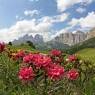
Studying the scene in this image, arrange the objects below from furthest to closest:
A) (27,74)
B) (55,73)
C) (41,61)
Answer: (41,61), (55,73), (27,74)

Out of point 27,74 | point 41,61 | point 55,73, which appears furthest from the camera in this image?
point 41,61

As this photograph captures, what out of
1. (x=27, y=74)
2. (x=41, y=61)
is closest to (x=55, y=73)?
(x=41, y=61)

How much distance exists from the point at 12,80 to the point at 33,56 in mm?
2504

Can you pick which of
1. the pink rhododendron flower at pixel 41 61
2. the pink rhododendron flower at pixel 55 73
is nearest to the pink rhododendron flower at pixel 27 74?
the pink rhododendron flower at pixel 41 61

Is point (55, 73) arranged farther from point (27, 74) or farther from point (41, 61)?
point (27, 74)

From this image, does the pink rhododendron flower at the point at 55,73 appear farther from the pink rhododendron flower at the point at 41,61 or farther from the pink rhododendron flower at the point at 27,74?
the pink rhododendron flower at the point at 27,74

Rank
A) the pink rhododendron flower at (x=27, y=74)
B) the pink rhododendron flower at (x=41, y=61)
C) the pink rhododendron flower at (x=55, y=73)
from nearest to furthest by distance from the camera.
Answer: the pink rhododendron flower at (x=27, y=74), the pink rhododendron flower at (x=55, y=73), the pink rhododendron flower at (x=41, y=61)

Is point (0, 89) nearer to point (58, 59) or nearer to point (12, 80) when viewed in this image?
point (12, 80)

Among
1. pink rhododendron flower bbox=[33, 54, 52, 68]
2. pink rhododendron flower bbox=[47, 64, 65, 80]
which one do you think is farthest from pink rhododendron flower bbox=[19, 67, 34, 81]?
pink rhododendron flower bbox=[47, 64, 65, 80]

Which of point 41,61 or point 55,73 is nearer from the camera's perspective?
point 55,73

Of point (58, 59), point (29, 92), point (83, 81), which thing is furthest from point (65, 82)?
point (83, 81)

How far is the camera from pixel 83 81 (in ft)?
37.3

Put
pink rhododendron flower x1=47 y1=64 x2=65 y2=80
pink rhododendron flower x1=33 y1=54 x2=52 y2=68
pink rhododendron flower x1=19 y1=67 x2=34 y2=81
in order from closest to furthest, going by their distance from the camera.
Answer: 1. pink rhododendron flower x1=19 y1=67 x2=34 y2=81
2. pink rhododendron flower x1=47 y1=64 x2=65 y2=80
3. pink rhododendron flower x1=33 y1=54 x2=52 y2=68

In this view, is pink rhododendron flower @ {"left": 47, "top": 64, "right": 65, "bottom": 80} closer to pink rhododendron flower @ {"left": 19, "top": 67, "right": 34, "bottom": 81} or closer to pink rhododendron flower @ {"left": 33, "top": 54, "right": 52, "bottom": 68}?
pink rhododendron flower @ {"left": 33, "top": 54, "right": 52, "bottom": 68}
